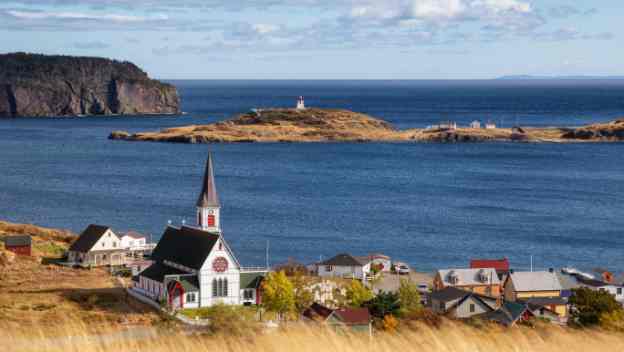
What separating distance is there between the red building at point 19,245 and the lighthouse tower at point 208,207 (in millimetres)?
10594

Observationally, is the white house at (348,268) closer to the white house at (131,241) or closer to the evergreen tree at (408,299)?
the evergreen tree at (408,299)

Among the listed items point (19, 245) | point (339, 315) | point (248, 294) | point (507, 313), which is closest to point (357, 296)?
point (339, 315)

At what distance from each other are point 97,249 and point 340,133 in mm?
110270

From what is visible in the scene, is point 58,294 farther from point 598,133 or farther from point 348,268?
point 598,133

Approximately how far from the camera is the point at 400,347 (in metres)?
9.45

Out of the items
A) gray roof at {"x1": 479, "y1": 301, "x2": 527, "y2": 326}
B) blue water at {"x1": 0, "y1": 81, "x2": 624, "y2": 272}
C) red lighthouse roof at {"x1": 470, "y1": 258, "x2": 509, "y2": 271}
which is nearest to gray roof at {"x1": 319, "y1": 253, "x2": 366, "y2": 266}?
red lighthouse roof at {"x1": 470, "y1": 258, "x2": 509, "y2": 271}

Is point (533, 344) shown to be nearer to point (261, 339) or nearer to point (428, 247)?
point (261, 339)

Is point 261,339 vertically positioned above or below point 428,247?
above

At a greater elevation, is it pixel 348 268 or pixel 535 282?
pixel 535 282

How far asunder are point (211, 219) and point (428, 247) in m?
20.2

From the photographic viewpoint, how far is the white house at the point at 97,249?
4419 cm

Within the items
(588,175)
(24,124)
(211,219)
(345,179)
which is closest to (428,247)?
(211,219)

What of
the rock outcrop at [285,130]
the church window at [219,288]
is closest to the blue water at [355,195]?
the rock outcrop at [285,130]

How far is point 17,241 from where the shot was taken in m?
45.2
